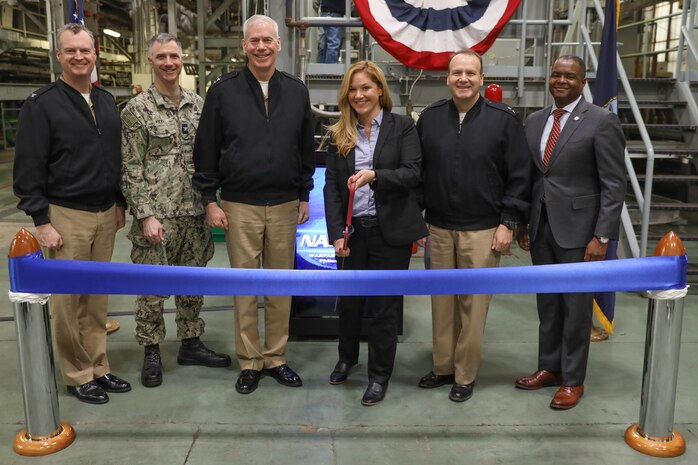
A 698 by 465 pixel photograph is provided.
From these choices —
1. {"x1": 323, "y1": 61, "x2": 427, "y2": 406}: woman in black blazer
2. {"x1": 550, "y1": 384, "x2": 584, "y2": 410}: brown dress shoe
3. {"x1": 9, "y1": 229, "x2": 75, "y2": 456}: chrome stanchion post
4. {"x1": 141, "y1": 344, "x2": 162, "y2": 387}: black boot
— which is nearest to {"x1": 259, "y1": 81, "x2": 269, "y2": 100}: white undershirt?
{"x1": 323, "y1": 61, "x2": 427, "y2": 406}: woman in black blazer

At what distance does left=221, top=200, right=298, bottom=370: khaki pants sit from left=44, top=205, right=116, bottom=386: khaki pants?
2.04 ft

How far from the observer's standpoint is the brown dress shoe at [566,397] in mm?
2982

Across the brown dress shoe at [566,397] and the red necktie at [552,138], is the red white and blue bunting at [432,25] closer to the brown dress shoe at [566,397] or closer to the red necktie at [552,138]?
the red necktie at [552,138]

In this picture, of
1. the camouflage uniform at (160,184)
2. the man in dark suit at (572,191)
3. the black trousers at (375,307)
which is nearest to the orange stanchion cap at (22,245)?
the camouflage uniform at (160,184)

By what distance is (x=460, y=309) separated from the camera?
3135mm

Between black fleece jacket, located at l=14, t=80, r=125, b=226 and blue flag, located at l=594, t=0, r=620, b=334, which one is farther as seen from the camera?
blue flag, located at l=594, t=0, r=620, b=334

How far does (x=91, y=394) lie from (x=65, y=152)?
1192 mm

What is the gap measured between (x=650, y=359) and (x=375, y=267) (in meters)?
1.26

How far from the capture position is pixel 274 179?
3037mm

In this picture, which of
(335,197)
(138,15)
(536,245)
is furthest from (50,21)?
(536,245)

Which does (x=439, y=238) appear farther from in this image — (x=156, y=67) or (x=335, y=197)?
(x=156, y=67)

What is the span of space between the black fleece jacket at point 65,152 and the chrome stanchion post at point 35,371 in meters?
0.42

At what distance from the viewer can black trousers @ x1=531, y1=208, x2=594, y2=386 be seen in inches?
117

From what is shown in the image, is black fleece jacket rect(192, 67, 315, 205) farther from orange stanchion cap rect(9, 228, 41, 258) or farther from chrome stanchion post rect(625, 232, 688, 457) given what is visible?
chrome stanchion post rect(625, 232, 688, 457)
